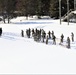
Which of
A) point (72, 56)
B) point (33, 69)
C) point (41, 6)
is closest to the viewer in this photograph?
point (33, 69)

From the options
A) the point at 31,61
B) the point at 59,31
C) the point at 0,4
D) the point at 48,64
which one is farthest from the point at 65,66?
the point at 0,4

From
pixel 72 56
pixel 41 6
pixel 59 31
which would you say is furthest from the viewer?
pixel 41 6

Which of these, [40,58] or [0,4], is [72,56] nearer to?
[40,58]

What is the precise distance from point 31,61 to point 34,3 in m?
58.2

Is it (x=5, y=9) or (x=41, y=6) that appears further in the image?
(x=41, y=6)

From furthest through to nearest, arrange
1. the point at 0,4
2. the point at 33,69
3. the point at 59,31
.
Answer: the point at 0,4 → the point at 59,31 → the point at 33,69

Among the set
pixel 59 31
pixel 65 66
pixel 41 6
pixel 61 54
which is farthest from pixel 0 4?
pixel 65 66

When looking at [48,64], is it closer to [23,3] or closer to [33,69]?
[33,69]

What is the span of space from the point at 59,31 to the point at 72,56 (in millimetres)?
20989

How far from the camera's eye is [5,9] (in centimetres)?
6606

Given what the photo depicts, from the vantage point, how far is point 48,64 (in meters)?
17.2

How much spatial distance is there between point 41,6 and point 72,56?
2108 inches

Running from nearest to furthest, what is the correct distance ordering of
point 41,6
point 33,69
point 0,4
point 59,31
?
point 33,69 < point 59,31 < point 0,4 < point 41,6

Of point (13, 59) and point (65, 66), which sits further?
point (13, 59)
